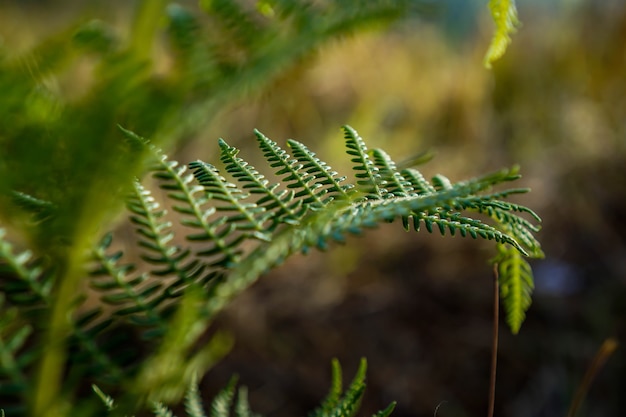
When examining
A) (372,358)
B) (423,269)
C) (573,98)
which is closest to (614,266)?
(423,269)

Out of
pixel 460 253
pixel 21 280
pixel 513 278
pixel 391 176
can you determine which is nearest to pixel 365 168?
pixel 391 176

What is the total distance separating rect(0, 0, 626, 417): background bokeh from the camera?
1519 millimetres

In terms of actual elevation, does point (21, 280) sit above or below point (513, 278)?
above

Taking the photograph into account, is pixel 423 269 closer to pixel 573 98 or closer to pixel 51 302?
pixel 573 98

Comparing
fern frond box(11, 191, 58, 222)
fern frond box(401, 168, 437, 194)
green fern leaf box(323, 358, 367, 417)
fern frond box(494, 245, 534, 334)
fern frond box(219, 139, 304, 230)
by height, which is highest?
fern frond box(11, 191, 58, 222)

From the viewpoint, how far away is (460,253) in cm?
A: 200

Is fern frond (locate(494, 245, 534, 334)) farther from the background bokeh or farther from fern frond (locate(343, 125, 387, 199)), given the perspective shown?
the background bokeh

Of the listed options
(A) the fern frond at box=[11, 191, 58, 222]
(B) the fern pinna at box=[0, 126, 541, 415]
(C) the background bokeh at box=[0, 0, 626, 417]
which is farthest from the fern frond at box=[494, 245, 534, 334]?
(C) the background bokeh at box=[0, 0, 626, 417]

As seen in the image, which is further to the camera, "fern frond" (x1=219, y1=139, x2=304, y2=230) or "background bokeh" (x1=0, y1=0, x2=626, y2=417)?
"background bokeh" (x1=0, y1=0, x2=626, y2=417)

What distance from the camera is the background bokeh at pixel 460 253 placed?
152 cm

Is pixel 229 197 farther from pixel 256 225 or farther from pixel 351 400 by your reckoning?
pixel 351 400

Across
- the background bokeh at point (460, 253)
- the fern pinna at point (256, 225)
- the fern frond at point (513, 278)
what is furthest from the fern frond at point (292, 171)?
the background bokeh at point (460, 253)

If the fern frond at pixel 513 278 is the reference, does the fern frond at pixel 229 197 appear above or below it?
above

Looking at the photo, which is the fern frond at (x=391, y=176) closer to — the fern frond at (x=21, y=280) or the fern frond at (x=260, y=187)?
the fern frond at (x=260, y=187)
